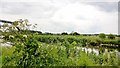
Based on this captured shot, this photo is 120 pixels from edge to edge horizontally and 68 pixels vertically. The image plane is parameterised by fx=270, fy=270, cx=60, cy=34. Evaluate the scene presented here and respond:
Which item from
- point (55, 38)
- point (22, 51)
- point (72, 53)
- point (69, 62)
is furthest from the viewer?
point (55, 38)

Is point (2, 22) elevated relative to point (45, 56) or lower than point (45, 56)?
elevated

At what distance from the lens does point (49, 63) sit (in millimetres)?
3412

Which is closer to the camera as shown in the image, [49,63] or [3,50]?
[49,63]

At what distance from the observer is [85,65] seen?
3756mm

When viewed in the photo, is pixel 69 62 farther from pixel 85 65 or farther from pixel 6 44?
pixel 6 44

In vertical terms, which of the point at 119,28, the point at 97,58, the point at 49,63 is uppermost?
the point at 119,28

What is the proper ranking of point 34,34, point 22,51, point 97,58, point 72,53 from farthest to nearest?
1. point 97,58
2. point 72,53
3. point 34,34
4. point 22,51

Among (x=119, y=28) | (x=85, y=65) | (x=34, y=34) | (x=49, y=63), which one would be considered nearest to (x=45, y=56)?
(x=49, y=63)

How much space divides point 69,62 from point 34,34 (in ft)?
2.19

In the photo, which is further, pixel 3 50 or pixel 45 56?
pixel 3 50

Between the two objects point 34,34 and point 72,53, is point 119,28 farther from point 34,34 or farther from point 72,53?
point 34,34

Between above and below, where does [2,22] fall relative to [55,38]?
above

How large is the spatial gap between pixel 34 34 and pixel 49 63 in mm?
464

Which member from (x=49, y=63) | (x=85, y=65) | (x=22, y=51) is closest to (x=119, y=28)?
(x=85, y=65)
